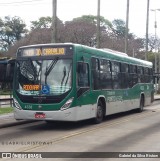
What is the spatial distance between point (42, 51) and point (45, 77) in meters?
1.06

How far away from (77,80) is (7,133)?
3014 mm

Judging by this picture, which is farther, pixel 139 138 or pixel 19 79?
pixel 19 79

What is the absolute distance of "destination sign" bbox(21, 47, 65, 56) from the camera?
14812mm

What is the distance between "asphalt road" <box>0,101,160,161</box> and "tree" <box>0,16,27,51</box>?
262 feet

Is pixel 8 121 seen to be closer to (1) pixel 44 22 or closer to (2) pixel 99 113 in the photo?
(2) pixel 99 113

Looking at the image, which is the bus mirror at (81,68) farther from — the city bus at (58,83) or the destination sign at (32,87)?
the destination sign at (32,87)

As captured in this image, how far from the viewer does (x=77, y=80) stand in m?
14.6

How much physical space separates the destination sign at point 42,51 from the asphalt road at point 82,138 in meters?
2.69

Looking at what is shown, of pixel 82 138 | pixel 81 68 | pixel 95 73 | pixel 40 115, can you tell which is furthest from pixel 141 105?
pixel 82 138

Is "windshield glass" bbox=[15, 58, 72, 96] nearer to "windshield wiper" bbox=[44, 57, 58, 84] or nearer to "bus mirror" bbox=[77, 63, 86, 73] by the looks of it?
"windshield wiper" bbox=[44, 57, 58, 84]

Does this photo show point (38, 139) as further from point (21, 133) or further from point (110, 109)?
point (110, 109)

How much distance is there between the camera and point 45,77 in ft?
47.9

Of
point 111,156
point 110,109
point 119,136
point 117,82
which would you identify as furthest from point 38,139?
point 117,82

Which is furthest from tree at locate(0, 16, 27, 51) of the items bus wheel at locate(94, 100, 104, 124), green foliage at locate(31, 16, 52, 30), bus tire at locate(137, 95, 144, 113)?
bus wheel at locate(94, 100, 104, 124)
